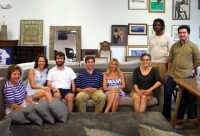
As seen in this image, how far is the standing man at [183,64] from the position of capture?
376 centimetres

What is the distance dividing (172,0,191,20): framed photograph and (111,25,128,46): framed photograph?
1292mm

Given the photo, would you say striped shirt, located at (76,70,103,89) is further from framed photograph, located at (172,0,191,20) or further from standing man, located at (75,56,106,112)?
framed photograph, located at (172,0,191,20)

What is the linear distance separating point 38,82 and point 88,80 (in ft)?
2.52

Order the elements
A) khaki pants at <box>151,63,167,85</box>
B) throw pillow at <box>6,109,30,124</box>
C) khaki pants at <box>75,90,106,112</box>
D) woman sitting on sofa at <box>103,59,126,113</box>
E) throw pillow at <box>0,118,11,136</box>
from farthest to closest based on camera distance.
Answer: khaki pants at <box>151,63,167,85</box>
woman sitting on sofa at <box>103,59,126,113</box>
khaki pants at <box>75,90,106,112</box>
throw pillow at <box>6,109,30,124</box>
throw pillow at <box>0,118,11,136</box>

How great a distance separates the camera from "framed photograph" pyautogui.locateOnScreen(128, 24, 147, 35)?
263 inches

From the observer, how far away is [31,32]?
664cm

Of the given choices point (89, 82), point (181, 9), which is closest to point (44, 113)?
point (89, 82)

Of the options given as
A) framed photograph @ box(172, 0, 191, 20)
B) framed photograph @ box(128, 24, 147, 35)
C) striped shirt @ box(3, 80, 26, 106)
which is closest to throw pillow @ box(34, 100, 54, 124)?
striped shirt @ box(3, 80, 26, 106)

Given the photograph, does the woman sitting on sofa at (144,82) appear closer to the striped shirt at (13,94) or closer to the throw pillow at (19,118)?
the striped shirt at (13,94)

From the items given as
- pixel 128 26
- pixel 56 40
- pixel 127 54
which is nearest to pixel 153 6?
pixel 128 26

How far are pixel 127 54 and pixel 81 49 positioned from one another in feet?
3.80

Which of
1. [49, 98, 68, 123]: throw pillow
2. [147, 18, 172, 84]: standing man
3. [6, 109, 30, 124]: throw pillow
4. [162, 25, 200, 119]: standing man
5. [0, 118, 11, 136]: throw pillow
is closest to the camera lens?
[0, 118, 11, 136]: throw pillow

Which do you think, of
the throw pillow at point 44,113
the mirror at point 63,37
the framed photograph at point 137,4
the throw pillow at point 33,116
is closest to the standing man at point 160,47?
the throw pillow at point 44,113

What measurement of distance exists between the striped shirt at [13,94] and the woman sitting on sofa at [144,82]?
1621 mm
